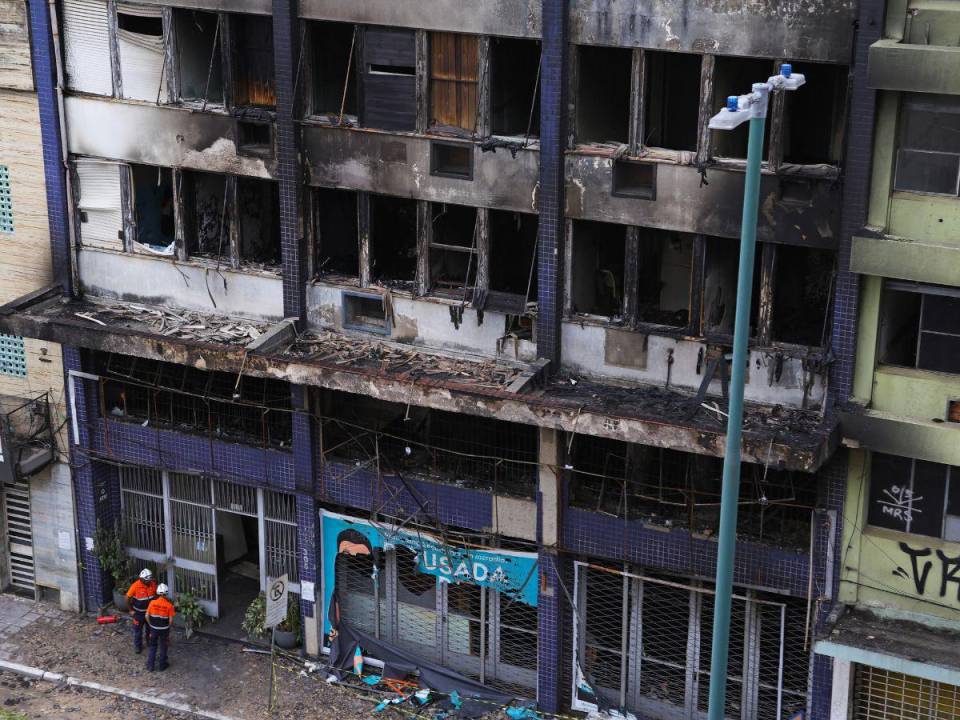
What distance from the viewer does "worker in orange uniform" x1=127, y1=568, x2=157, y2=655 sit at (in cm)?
2695

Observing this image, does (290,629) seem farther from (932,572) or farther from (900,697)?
A: (932,572)

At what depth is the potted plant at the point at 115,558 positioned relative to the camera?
93.8ft

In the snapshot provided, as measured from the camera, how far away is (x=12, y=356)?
1113 inches

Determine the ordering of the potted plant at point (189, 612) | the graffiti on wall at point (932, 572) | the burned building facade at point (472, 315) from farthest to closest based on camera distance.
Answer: the potted plant at point (189, 612), the burned building facade at point (472, 315), the graffiti on wall at point (932, 572)

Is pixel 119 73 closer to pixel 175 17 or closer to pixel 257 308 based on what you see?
pixel 175 17

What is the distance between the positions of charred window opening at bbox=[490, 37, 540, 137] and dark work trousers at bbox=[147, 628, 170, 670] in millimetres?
10704

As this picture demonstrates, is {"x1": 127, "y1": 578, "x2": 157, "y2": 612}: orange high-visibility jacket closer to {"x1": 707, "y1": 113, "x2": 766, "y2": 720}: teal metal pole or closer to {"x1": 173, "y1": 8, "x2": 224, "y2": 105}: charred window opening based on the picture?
{"x1": 173, "y1": 8, "x2": 224, "y2": 105}: charred window opening

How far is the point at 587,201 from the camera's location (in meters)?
23.0

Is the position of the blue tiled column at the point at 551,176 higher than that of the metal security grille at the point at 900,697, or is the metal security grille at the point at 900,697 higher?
the blue tiled column at the point at 551,176

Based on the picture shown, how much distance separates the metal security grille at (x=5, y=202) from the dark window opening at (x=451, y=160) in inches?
333

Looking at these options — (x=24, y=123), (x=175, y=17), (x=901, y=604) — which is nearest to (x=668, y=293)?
(x=901, y=604)

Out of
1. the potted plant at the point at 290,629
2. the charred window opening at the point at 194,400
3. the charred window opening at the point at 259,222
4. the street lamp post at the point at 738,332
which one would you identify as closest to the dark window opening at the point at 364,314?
the charred window opening at the point at 259,222

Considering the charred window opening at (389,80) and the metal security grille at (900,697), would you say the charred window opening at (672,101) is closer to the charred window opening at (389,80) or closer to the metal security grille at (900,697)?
the charred window opening at (389,80)

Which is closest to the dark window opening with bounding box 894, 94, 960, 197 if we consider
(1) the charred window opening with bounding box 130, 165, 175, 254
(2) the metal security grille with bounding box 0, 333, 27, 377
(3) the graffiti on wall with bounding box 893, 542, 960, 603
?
(3) the graffiti on wall with bounding box 893, 542, 960, 603
